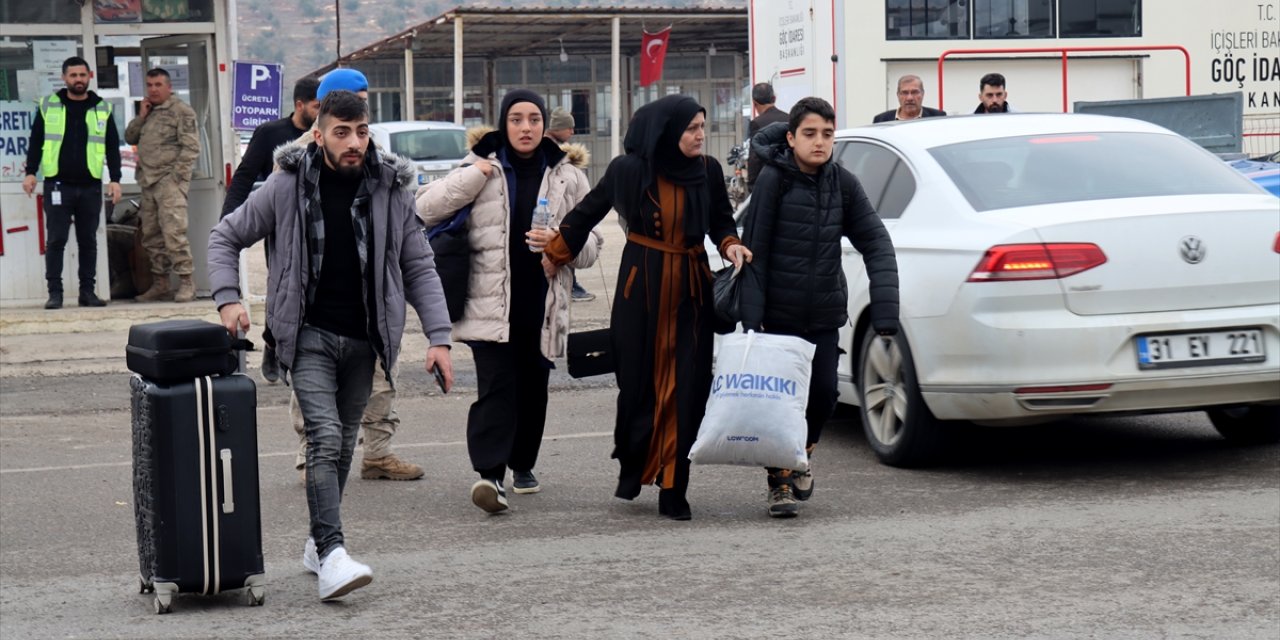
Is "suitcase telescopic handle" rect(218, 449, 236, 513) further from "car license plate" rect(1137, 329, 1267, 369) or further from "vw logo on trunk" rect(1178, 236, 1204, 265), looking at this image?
"vw logo on trunk" rect(1178, 236, 1204, 265)

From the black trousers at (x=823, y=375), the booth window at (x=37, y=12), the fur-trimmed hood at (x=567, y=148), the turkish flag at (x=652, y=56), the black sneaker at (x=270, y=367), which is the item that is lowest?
the black sneaker at (x=270, y=367)

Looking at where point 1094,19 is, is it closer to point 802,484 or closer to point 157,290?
point 157,290

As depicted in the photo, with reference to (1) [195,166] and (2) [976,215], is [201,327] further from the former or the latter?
(1) [195,166]

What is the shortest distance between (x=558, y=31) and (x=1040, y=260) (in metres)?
30.6

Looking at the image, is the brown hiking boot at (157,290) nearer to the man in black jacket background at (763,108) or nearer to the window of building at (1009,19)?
the man in black jacket background at (763,108)

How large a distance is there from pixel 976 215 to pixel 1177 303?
916 millimetres

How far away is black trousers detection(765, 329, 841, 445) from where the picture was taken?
714cm

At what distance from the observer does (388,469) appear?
8.15 metres

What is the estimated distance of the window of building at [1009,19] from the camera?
18875mm

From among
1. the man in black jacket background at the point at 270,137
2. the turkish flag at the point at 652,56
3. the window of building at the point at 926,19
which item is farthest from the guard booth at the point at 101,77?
the turkish flag at the point at 652,56

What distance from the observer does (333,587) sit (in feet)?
18.5

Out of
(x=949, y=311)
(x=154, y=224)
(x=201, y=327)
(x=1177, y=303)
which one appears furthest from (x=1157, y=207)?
(x=154, y=224)

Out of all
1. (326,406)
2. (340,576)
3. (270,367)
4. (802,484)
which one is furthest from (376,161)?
(270,367)

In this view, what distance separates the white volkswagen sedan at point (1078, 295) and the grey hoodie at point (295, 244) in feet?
8.12
